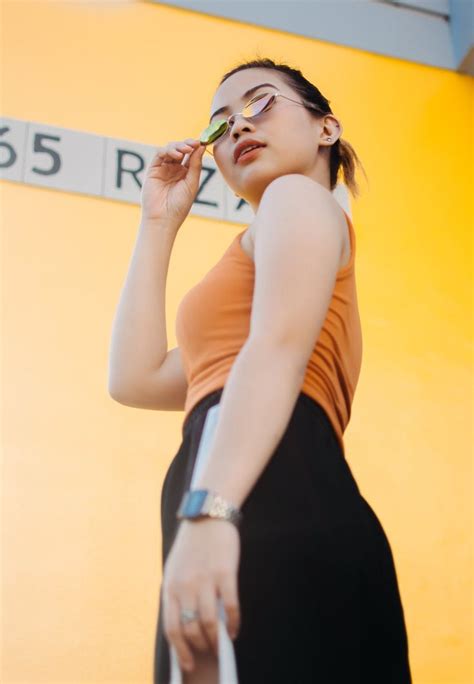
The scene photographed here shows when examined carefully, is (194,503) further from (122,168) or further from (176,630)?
(122,168)

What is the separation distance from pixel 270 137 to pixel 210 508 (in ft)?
1.59

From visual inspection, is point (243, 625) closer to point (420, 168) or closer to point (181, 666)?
point (181, 666)

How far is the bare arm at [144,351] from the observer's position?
1015 millimetres

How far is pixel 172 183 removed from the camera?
112 centimetres

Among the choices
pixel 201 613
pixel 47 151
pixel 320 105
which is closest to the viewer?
pixel 201 613

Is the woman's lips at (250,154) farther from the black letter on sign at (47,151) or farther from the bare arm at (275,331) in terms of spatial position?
the black letter on sign at (47,151)

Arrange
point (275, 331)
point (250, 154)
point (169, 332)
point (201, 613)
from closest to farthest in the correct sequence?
point (201, 613)
point (275, 331)
point (250, 154)
point (169, 332)

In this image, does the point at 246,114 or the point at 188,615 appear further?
the point at 246,114

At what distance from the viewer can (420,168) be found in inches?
119

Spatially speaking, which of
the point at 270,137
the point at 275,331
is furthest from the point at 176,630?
the point at 270,137

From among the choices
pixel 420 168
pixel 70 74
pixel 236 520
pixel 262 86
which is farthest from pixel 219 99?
pixel 420 168

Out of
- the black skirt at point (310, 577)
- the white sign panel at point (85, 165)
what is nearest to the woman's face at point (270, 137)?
the black skirt at point (310, 577)

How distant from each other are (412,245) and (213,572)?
236 cm

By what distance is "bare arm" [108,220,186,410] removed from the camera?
39.9 inches
